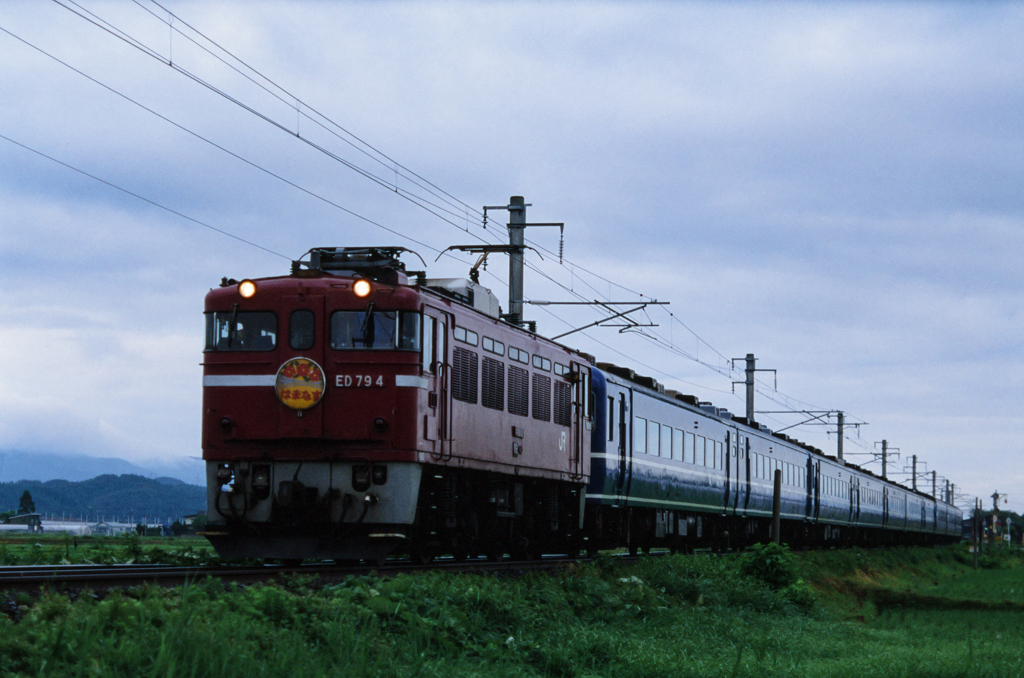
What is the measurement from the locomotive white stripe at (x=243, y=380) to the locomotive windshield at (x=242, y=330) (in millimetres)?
361

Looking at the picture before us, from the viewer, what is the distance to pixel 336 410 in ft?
46.8

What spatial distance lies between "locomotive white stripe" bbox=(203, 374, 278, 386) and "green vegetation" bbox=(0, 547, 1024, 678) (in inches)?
139

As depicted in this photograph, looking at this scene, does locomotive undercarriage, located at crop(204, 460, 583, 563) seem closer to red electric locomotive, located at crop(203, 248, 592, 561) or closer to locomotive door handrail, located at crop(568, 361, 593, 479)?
red electric locomotive, located at crop(203, 248, 592, 561)

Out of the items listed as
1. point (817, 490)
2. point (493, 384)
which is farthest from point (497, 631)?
point (817, 490)

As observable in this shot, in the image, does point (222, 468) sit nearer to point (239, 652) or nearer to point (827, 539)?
point (239, 652)

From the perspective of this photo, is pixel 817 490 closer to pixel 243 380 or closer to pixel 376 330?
pixel 376 330

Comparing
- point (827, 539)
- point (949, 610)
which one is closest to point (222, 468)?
point (949, 610)

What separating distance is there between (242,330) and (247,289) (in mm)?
517

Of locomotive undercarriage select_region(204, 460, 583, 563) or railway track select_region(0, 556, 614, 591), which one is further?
locomotive undercarriage select_region(204, 460, 583, 563)

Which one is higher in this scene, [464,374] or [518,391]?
[464,374]

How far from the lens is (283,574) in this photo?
11.5 metres

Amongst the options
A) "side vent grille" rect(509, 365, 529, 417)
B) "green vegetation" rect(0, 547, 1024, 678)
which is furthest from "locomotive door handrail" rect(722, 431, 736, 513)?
"side vent grille" rect(509, 365, 529, 417)

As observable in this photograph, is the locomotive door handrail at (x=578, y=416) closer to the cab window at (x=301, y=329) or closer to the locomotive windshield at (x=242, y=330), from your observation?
the cab window at (x=301, y=329)

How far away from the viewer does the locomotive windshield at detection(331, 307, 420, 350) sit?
14.5m
